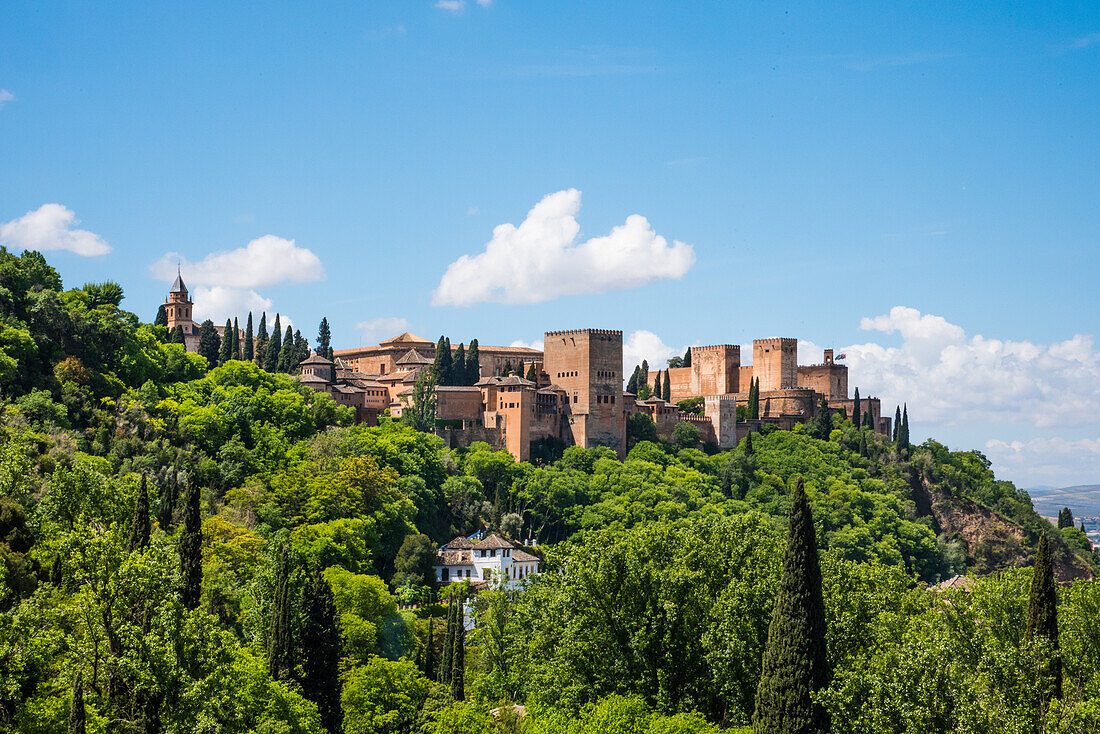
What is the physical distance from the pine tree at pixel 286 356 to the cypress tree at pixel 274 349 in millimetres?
329

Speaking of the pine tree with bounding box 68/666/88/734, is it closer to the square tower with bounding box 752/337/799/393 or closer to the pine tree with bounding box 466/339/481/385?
the pine tree with bounding box 466/339/481/385

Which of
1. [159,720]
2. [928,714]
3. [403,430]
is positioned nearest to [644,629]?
[928,714]

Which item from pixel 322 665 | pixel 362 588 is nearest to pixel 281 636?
pixel 322 665

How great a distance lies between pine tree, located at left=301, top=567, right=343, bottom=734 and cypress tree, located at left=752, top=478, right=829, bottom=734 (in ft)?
57.0

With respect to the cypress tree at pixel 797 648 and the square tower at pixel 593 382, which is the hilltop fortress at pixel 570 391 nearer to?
the square tower at pixel 593 382

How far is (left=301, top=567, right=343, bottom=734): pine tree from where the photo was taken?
135ft

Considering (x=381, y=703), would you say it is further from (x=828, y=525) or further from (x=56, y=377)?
(x=828, y=525)

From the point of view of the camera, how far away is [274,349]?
99625 millimetres

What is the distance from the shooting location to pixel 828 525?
312 ft

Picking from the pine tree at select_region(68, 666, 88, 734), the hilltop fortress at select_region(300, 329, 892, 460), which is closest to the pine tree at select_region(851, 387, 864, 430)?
the hilltop fortress at select_region(300, 329, 892, 460)

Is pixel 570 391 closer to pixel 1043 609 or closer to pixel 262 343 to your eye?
pixel 262 343

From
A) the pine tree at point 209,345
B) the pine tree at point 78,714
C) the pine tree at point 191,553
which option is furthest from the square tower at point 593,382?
the pine tree at point 78,714

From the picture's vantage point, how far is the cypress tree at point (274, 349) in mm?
98562

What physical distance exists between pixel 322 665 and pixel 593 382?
60.2 m
